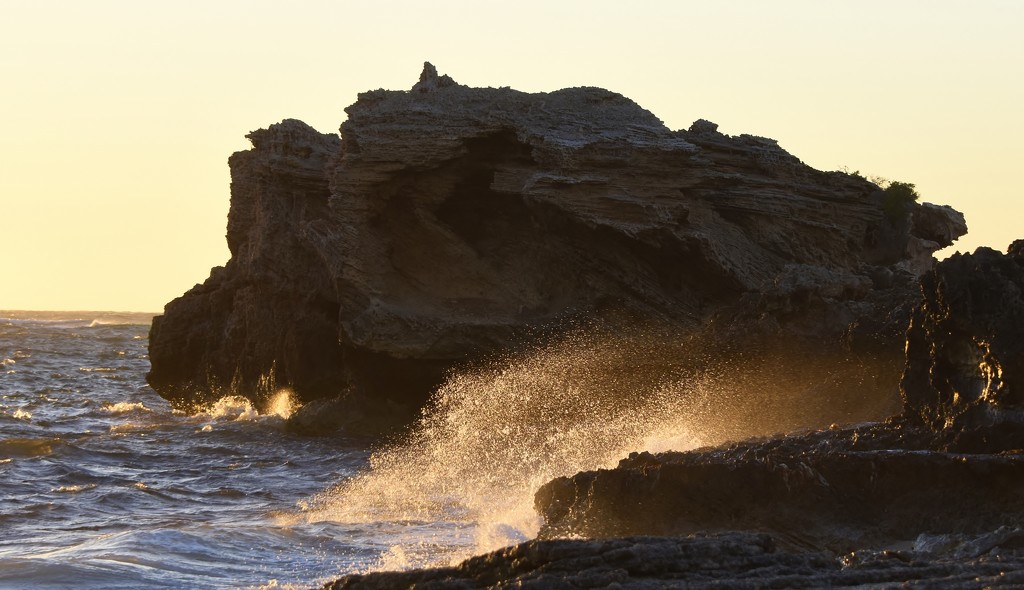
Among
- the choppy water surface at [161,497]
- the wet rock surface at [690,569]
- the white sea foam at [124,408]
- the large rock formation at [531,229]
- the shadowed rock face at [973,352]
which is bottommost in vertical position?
the choppy water surface at [161,497]

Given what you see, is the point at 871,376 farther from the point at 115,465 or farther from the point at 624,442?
the point at 115,465

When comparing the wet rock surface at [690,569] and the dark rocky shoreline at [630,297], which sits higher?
the dark rocky shoreline at [630,297]

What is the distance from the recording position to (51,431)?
2819cm

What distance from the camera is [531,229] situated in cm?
2822

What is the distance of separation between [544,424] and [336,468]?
3737mm

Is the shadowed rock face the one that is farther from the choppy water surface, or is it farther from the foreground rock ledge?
the choppy water surface

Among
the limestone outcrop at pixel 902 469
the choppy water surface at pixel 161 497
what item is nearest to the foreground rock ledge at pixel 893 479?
the limestone outcrop at pixel 902 469

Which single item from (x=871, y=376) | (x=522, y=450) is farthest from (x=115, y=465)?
(x=871, y=376)

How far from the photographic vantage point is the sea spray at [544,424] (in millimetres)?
17156

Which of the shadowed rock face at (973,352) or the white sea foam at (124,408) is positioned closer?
the shadowed rock face at (973,352)

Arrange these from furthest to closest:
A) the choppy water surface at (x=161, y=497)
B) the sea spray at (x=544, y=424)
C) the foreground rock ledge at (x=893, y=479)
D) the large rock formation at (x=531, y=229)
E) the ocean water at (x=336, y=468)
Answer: the large rock formation at (x=531, y=229) < the sea spray at (x=544, y=424) < the ocean water at (x=336, y=468) < the choppy water surface at (x=161, y=497) < the foreground rock ledge at (x=893, y=479)

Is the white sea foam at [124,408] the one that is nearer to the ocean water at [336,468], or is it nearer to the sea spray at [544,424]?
the ocean water at [336,468]

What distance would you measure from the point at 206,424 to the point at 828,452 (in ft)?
64.9

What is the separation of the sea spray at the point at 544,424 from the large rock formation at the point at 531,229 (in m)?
0.89
